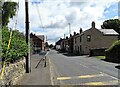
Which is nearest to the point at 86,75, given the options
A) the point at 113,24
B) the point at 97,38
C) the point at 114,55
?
the point at 114,55

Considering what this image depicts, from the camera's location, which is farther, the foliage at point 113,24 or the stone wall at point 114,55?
the foliage at point 113,24

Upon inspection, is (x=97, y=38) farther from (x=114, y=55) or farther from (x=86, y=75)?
(x=86, y=75)

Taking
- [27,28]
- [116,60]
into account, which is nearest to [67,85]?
[27,28]

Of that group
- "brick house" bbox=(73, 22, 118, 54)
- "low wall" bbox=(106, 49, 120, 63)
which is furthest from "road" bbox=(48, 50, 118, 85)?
"brick house" bbox=(73, 22, 118, 54)

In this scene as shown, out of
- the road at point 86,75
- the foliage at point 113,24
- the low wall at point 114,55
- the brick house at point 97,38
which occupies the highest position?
the foliage at point 113,24

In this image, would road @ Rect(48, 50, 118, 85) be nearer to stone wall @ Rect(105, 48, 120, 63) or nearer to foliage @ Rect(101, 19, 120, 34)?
stone wall @ Rect(105, 48, 120, 63)

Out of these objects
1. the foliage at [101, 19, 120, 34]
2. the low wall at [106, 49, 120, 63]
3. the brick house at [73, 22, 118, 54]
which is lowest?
the low wall at [106, 49, 120, 63]

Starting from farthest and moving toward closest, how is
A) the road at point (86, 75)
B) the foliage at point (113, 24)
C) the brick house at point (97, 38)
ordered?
the foliage at point (113, 24) < the brick house at point (97, 38) < the road at point (86, 75)

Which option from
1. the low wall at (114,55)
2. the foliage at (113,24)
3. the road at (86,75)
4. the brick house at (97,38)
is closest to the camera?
the road at (86,75)

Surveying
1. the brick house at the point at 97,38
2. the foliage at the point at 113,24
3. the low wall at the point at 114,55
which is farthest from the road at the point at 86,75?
the foliage at the point at 113,24

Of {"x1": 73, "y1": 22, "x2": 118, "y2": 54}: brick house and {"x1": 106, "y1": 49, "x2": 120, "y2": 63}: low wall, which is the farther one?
{"x1": 73, "y1": 22, "x2": 118, "y2": 54}: brick house

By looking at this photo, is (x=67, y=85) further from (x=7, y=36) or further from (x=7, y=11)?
(x=7, y=11)

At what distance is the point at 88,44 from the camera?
75.4 metres

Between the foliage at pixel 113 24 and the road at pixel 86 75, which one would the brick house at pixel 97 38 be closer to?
the foliage at pixel 113 24
